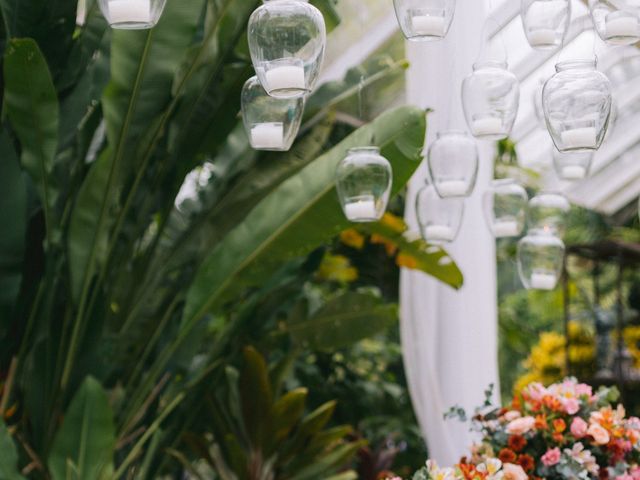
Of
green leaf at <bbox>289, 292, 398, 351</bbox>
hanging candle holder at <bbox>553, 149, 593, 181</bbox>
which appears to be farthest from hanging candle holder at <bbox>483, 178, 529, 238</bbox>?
green leaf at <bbox>289, 292, 398, 351</bbox>

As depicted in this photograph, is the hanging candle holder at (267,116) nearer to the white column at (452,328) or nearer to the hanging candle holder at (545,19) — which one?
the hanging candle holder at (545,19)

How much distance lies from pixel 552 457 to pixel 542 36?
105cm

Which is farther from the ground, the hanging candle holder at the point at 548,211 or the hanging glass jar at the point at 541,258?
the hanging candle holder at the point at 548,211

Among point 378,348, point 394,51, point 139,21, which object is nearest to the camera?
point 139,21

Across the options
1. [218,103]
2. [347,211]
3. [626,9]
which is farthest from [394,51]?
[626,9]

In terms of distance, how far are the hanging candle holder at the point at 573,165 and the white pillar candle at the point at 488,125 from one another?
2.38ft

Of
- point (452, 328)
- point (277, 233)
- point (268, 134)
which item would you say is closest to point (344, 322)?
point (452, 328)

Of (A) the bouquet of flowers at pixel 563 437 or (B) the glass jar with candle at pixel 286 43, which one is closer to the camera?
(B) the glass jar with candle at pixel 286 43

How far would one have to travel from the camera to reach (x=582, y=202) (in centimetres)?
842

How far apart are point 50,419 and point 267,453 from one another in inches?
36.7

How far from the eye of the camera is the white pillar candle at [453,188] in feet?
8.63

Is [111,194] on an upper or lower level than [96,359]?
upper

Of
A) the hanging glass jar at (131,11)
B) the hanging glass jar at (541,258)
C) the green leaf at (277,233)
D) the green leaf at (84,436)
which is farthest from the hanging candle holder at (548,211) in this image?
the hanging glass jar at (131,11)

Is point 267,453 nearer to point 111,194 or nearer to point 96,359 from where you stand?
point 96,359
